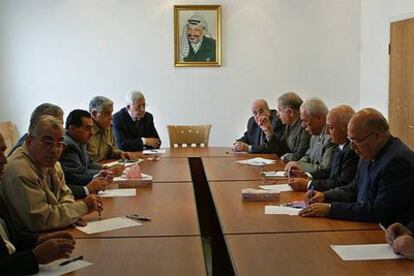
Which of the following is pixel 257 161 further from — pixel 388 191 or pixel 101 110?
pixel 388 191

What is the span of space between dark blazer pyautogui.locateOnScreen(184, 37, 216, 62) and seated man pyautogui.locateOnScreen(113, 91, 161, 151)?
51.3 inches

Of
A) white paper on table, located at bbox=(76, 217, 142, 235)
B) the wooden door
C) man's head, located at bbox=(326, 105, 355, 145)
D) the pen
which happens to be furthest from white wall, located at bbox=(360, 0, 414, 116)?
the pen

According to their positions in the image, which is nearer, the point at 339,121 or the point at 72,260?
the point at 72,260

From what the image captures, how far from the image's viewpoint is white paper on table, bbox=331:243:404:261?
2.00m

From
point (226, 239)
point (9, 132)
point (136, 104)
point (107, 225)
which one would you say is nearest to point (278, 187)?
point (226, 239)

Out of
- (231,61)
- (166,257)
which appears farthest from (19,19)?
(166,257)

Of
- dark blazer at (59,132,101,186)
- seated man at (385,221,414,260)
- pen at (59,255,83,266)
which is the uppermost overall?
dark blazer at (59,132,101,186)

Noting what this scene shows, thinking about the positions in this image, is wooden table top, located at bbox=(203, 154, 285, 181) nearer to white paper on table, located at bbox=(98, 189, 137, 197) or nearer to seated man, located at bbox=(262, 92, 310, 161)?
seated man, located at bbox=(262, 92, 310, 161)

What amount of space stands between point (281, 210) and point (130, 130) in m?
3.18

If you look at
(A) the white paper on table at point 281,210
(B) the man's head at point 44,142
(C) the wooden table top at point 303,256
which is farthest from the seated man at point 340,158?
(B) the man's head at point 44,142

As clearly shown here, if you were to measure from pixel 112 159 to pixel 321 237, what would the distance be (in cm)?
296

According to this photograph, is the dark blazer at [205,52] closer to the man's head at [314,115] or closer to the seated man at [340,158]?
the man's head at [314,115]

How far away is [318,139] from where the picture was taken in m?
4.03

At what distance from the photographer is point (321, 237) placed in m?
2.26
